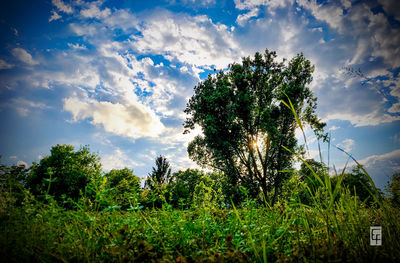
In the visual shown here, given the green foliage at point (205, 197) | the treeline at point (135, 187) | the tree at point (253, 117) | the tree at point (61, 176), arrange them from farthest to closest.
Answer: the tree at point (61, 176)
the tree at point (253, 117)
the green foliage at point (205, 197)
the treeline at point (135, 187)

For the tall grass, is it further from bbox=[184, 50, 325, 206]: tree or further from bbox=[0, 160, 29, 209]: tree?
bbox=[184, 50, 325, 206]: tree

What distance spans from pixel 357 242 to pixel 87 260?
2.53m

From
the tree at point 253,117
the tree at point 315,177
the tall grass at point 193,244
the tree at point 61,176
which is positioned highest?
the tree at point 253,117

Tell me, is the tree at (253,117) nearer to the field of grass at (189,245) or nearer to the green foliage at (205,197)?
the green foliage at (205,197)

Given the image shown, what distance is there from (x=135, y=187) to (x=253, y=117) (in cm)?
1281

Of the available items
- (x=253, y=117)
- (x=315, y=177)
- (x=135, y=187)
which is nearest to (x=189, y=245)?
(x=135, y=187)

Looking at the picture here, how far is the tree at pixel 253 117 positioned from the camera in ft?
42.2

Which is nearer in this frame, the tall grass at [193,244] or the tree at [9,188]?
the tall grass at [193,244]

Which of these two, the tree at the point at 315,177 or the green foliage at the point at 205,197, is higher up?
the tree at the point at 315,177

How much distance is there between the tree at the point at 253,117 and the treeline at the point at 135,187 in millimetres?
1540

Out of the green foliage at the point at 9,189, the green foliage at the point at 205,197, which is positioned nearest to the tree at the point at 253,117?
the green foliage at the point at 205,197

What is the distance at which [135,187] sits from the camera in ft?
8.05

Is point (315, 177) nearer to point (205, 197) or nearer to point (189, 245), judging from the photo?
point (189, 245)

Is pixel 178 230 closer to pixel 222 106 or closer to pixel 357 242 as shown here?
pixel 357 242
